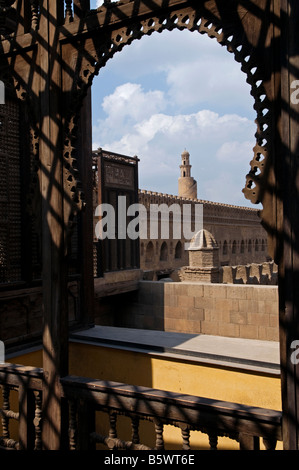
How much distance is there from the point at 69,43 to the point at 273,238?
2.32 metres

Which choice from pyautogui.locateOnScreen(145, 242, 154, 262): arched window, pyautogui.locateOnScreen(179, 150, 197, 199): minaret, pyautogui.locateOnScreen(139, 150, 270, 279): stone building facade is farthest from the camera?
pyautogui.locateOnScreen(179, 150, 197, 199): minaret

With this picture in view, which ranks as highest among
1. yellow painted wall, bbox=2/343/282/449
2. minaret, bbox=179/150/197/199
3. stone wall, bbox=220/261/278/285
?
minaret, bbox=179/150/197/199

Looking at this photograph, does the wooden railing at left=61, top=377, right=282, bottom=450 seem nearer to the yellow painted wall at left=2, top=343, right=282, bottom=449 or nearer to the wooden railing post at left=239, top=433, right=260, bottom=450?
the wooden railing post at left=239, top=433, right=260, bottom=450

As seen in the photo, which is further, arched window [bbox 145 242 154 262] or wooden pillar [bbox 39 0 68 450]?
arched window [bbox 145 242 154 262]

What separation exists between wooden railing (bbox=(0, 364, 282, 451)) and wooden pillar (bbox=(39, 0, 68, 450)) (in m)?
0.13

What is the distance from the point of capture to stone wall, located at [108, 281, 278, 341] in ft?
27.3

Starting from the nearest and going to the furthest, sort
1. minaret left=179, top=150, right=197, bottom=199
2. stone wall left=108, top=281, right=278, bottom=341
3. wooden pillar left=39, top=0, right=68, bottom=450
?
wooden pillar left=39, top=0, right=68, bottom=450, stone wall left=108, top=281, right=278, bottom=341, minaret left=179, top=150, right=197, bottom=199

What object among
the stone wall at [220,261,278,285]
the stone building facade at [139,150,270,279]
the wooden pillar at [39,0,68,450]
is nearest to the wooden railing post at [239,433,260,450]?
the wooden pillar at [39,0,68,450]

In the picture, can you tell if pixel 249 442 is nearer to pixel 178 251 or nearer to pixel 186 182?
pixel 178 251

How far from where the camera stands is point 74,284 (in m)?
6.66

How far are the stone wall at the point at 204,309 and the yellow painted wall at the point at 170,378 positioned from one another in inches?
132

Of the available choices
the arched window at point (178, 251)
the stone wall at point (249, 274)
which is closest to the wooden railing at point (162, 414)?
the stone wall at point (249, 274)

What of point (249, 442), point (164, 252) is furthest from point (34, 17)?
point (164, 252)

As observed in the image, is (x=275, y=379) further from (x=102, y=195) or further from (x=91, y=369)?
(x=102, y=195)
